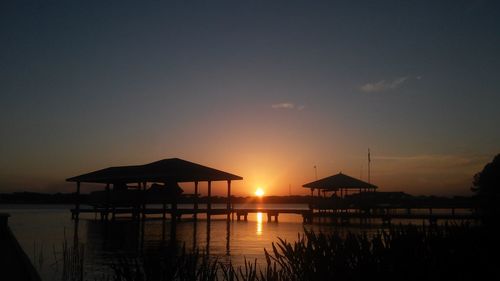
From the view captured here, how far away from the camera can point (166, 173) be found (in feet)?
82.5

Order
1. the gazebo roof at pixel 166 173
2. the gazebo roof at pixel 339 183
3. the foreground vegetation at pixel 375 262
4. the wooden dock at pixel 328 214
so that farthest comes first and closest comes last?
the gazebo roof at pixel 339 183 → the wooden dock at pixel 328 214 → the gazebo roof at pixel 166 173 → the foreground vegetation at pixel 375 262

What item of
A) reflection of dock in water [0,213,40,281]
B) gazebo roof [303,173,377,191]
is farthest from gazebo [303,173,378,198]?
reflection of dock in water [0,213,40,281]

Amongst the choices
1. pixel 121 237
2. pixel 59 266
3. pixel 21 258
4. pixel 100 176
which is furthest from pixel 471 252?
pixel 100 176

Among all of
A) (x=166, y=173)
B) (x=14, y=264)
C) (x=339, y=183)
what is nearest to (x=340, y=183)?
(x=339, y=183)

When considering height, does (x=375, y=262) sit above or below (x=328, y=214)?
above

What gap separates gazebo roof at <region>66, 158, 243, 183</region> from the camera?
997 inches

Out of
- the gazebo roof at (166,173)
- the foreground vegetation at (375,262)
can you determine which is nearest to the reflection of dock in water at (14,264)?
the foreground vegetation at (375,262)

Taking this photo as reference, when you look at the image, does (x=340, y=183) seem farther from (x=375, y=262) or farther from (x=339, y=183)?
(x=375, y=262)

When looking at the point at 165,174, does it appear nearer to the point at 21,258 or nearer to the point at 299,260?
the point at 21,258

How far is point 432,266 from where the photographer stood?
13.2ft

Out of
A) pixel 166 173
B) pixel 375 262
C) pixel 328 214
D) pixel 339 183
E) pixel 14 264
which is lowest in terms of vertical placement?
pixel 328 214

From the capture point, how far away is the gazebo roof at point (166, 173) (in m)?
25.3

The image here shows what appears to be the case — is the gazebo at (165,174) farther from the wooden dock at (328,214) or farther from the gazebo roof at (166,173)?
the wooden dock at (328,214)

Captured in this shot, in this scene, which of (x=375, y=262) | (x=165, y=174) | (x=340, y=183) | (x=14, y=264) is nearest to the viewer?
(x=375, y=262)
